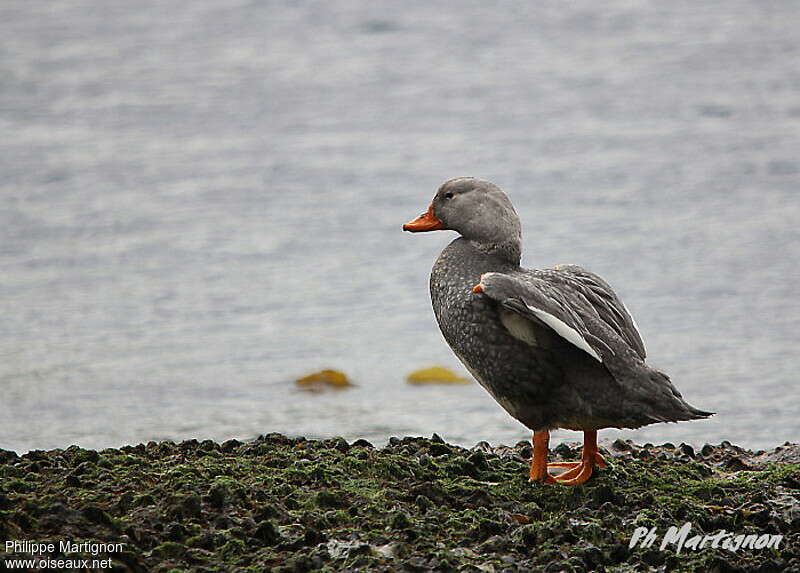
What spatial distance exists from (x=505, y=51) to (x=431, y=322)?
7.81m

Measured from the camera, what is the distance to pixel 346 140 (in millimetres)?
13586

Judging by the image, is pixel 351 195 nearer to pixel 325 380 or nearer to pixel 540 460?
pixel 325 380

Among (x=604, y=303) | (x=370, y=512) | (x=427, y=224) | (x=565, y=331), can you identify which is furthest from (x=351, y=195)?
(x=370, y=512)

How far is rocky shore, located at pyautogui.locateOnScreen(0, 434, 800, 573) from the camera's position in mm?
4395

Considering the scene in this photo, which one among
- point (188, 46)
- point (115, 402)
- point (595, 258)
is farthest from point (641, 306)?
point (188, 46)

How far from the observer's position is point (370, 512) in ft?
15.8

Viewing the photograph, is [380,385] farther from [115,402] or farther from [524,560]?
[524,560]

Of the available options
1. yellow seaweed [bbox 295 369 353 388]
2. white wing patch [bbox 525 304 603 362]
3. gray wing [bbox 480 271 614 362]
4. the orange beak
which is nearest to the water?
yellow seaweed [bbox 295 369 353 388]

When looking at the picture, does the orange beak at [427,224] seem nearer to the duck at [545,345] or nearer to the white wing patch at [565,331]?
the duck at [545,345]

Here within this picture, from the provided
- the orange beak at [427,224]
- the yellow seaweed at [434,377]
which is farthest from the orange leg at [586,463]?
the yellow seaweed at [434,377]

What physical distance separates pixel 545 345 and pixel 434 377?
3.71 m

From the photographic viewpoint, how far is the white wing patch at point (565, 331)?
5.05 m

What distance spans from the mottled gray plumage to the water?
2.33 m

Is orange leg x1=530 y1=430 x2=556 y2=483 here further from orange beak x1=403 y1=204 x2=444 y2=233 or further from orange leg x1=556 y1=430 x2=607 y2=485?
orange beak x1=403 y1=204 x2=444 y2=233
